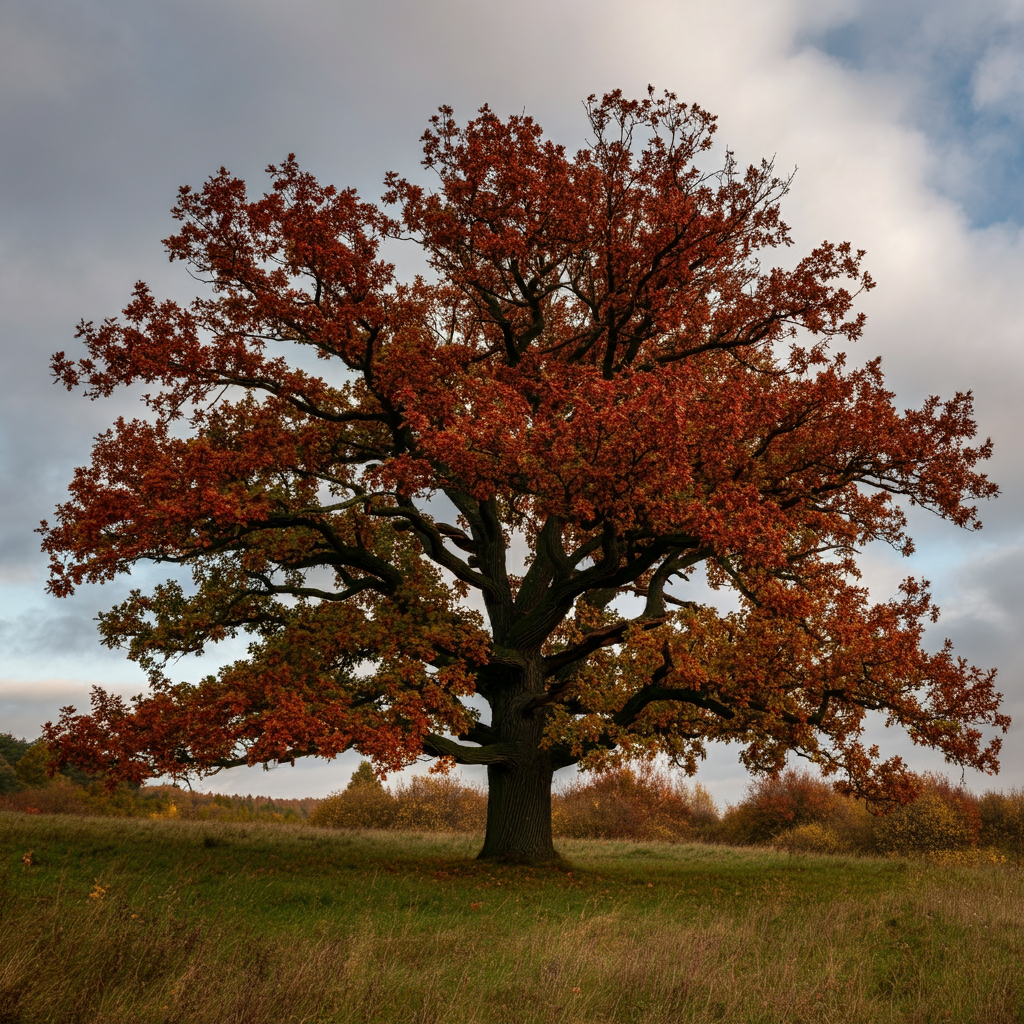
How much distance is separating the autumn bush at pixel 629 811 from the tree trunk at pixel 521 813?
19.5 metres

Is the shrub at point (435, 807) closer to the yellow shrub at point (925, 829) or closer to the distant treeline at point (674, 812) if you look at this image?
the distant treeline at point (674, 812)

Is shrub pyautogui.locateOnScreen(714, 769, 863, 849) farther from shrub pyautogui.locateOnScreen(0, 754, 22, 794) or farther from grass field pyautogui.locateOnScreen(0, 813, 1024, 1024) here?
shrub pyautogui.locateOnScreen(0, 754, 22, 794)

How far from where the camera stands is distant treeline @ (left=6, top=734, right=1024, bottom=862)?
3422 cm

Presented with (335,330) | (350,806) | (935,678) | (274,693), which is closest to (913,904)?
(935,678)

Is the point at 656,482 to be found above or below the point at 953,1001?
above

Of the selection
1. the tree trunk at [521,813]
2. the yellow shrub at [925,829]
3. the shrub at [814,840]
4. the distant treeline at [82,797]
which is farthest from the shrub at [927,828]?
the distant treeline at [82,797]

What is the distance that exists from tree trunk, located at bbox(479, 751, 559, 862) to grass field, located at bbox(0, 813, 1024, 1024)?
919mm

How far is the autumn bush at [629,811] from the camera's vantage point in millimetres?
40719

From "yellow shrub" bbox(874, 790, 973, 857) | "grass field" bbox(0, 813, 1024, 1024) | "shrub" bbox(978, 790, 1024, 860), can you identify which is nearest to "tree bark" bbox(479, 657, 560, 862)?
"grass field" bbox(0, 813, 1024, 1024)

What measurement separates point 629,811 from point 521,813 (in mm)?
23887

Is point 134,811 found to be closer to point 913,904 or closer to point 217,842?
point 217,842

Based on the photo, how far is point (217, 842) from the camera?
2080cm

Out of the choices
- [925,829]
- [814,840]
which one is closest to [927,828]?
[925,829]

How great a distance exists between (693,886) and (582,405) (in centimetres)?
1156
